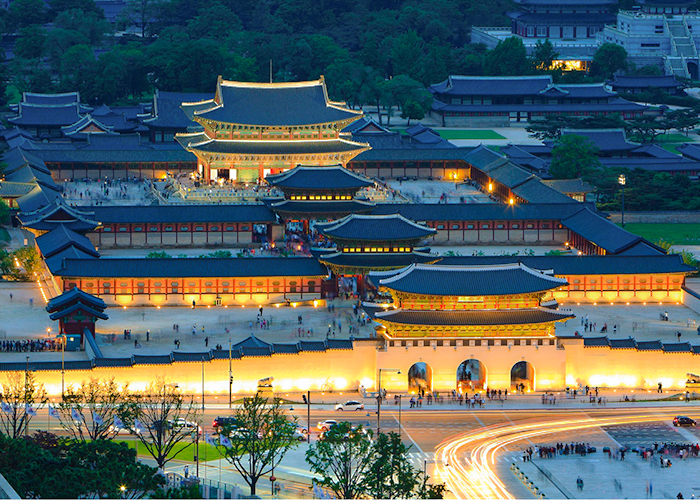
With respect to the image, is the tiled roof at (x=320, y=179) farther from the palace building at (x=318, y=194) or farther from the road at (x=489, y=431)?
the road at (x=489, y=431)

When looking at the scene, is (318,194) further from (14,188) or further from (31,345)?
(31,345)

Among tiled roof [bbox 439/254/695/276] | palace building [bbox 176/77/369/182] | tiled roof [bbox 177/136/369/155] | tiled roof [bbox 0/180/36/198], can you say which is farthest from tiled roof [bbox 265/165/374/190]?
tiled roof [bbox 439/254/695/276]

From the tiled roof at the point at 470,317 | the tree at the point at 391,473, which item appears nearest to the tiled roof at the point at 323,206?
the tiled roof at the point at 470,317

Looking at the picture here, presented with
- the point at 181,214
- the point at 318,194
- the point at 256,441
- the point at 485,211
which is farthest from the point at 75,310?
the point at 485,211

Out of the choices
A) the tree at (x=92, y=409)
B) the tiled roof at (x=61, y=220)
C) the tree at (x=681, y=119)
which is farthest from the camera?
the tree at (x=681, y=119)

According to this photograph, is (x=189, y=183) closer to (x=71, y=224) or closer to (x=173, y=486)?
(x=71, y=224)

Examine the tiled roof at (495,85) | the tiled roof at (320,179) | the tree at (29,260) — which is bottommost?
the tree at (29,260)

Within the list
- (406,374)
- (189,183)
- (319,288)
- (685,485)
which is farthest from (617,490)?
(189,183)
